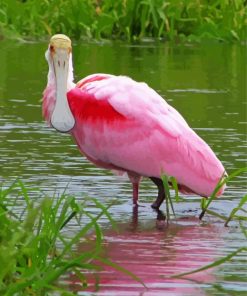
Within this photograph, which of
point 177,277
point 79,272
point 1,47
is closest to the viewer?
point 79,272

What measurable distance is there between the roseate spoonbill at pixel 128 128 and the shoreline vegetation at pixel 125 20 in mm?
12061

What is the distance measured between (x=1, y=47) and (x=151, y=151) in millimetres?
10724

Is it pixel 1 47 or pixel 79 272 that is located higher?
pixel 79 272

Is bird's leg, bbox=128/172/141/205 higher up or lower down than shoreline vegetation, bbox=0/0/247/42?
higher up

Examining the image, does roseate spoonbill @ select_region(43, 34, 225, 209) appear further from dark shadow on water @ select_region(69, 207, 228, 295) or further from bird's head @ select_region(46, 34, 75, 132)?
dark shadow on water @ select_region(69, 207, 228, 295)

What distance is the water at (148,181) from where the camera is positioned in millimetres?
6730

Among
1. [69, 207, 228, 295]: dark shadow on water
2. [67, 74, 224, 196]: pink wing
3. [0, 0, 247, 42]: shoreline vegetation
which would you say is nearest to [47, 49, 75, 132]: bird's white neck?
[67, 74, 224, 196]: pink wing

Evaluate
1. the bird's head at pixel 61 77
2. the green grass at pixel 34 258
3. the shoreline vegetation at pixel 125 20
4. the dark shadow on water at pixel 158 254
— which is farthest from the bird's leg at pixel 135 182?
the shoreline vegetation at pixel 125 20

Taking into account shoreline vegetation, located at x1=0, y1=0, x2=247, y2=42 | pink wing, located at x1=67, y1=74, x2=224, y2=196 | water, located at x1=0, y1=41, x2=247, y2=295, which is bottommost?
shoreline vegetation, located at x1=0, y1=0, x2=247, y2=42

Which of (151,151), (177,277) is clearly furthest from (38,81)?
(177,277)

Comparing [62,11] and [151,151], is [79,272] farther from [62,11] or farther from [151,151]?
[62,11]

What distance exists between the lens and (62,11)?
2144 centimetres

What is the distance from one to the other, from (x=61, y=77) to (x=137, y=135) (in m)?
0.56

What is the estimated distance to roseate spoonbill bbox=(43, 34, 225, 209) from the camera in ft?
28.3
